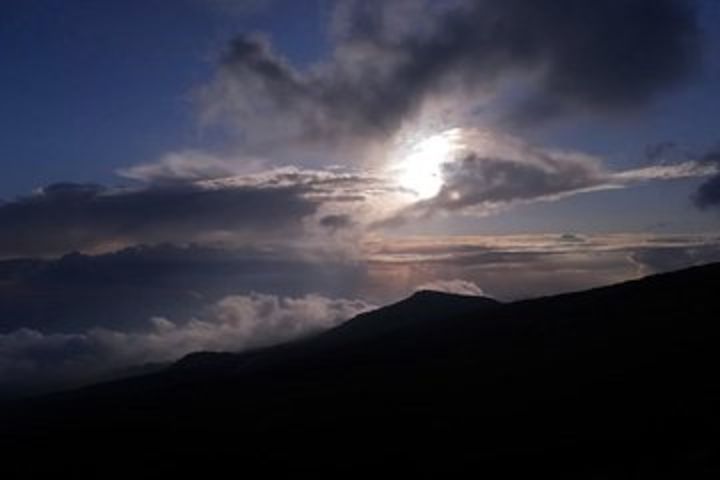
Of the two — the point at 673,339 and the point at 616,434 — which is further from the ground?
the point at 673,339

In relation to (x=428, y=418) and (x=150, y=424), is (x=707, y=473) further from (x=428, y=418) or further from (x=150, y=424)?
(x=150, y=424)

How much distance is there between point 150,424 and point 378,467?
9305 centimetres

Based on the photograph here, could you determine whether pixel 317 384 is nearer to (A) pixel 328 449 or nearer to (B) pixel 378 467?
(A) pixel 328 449

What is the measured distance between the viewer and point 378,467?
95812mm

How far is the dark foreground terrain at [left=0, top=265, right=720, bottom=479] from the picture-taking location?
270 feet

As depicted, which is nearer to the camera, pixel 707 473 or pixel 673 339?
pixel 707 473

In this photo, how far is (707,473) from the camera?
186ft

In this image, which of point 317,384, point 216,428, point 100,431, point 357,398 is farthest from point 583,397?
point 100,431

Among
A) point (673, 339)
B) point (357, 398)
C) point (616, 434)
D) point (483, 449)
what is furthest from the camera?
point (357, 398)

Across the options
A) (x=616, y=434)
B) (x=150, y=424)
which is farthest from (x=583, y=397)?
(x=150, y=424)

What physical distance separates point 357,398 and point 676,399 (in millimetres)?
66109

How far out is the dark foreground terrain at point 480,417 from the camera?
8225 centimetres

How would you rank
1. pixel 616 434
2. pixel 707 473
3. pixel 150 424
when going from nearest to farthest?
pixel 707 473 < pixel 616 434 < pixel 150 424

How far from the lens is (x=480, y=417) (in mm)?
111438
